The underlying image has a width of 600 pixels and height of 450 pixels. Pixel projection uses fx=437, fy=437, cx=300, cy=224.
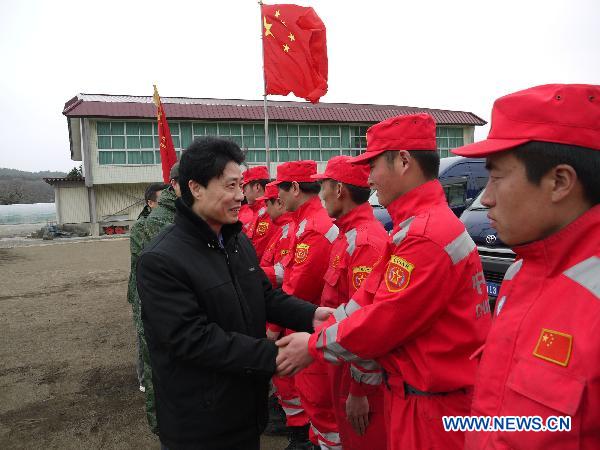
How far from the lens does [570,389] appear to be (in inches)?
40.4

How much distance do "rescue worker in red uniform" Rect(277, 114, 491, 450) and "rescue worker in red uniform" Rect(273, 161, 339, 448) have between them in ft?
5.20

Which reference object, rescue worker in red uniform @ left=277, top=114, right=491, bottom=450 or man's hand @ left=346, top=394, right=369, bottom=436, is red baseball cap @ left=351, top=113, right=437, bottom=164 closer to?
rescue worker in red uniform @ left=277, top=114, right=491, bottom=450

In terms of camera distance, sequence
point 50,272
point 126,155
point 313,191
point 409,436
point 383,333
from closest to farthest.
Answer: point 383,333, point 409,436, point 313,191, point 50,272, point 126,155

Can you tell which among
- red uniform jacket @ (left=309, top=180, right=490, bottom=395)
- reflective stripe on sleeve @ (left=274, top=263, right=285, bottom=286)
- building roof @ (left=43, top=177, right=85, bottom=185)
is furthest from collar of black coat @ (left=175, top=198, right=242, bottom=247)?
building roof @ (left=43, top=177, right=85, bottom=185)

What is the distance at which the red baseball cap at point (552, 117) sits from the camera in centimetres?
116

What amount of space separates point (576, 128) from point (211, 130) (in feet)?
83.7

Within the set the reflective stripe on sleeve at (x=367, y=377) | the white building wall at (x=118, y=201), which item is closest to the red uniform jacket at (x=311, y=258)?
the reflective stripe on sleeve at (x=367, y=377)

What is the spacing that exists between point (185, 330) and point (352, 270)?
1377 mm

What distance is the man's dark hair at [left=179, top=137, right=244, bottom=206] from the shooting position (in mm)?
2145

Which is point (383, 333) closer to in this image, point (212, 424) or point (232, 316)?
point (232, 316)

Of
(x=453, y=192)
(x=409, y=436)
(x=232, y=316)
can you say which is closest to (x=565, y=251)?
(x=409, y=436)

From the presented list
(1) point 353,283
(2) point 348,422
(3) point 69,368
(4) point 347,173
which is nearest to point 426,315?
(1) point 353,283

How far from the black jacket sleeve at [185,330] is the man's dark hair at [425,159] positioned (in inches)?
45.5

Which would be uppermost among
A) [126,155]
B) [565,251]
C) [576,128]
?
[126,155]
